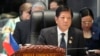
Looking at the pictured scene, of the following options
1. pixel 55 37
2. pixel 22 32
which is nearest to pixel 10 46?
pixel 55 37

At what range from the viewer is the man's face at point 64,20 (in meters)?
2.67

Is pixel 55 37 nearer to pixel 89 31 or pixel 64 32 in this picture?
pixel 64 32

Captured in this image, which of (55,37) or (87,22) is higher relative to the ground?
(87,22)

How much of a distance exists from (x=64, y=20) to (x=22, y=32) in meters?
0.93

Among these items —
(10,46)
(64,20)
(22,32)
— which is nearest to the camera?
(10,46)

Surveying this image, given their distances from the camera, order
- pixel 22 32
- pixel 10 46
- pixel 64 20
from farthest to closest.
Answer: pixel 22 32 < pixel 64 20 < pixel 10 46

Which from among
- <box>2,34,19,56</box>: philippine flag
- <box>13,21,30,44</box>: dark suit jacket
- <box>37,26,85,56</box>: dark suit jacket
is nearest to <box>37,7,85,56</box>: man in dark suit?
<box>37,26,85,56</box>: dark suit jacket

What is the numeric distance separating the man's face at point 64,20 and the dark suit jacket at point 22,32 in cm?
79

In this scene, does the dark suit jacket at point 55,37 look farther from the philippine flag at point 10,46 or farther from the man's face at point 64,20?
the philippine flag at point 10,46

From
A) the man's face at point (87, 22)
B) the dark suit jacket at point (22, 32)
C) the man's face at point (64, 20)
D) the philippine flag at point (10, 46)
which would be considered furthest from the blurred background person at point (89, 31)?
the philippine flag at point (10, 46)

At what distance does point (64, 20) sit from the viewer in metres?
2.69

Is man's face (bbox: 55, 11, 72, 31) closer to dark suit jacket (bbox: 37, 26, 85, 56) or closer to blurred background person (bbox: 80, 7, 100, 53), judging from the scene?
dark suit jacket (bbox: 37, 26, 85, 56)

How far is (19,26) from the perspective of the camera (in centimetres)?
348

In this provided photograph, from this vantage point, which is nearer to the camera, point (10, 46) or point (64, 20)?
point (10, 46)
